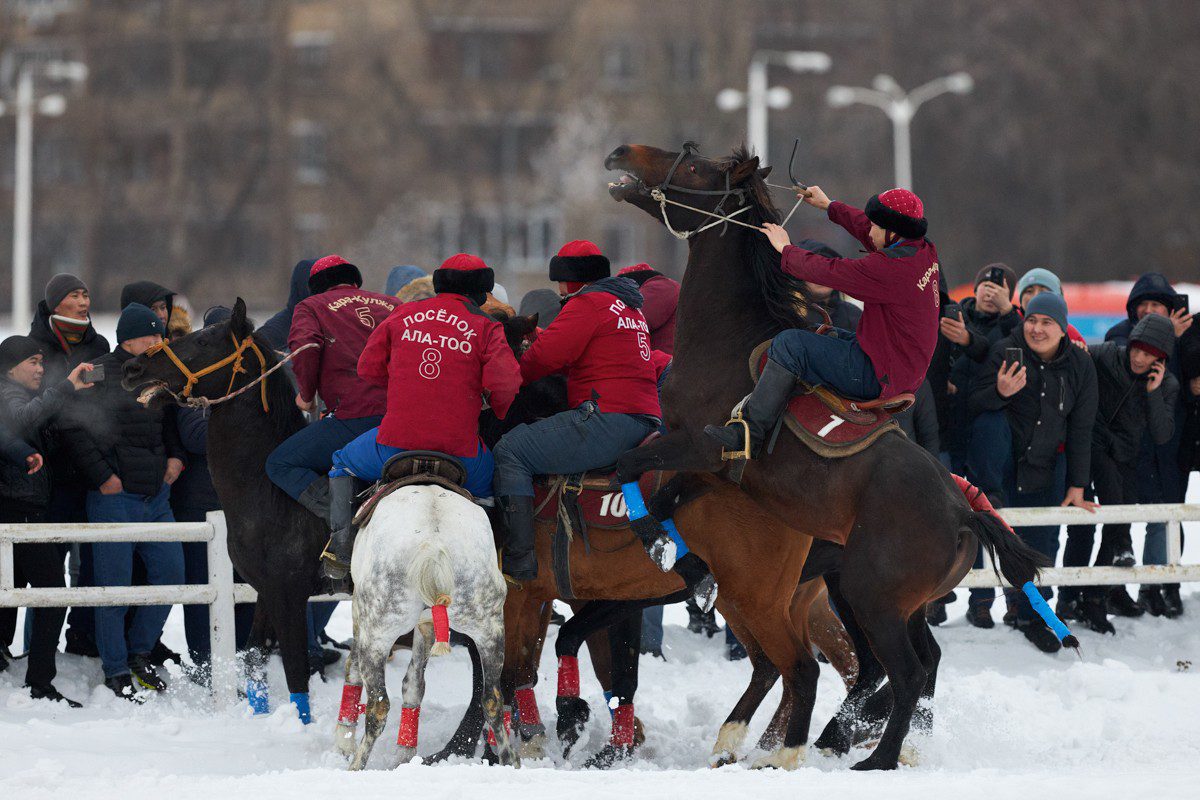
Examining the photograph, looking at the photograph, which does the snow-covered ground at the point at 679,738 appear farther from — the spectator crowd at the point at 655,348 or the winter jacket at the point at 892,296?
the winter jacket at the point at 892,296

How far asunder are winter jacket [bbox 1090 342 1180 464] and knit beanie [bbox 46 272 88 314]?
727 centimetres

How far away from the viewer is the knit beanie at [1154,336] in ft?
38.7

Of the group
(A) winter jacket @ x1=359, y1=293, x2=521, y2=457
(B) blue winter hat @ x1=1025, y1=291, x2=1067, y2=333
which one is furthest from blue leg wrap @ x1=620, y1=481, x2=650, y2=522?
(B) blue winter hat @ x1=1025, y1=291, x2=1067, y2=333

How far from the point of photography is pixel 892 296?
772 cm

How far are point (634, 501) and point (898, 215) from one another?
195 centimetres

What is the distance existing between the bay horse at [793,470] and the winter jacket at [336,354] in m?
1.65

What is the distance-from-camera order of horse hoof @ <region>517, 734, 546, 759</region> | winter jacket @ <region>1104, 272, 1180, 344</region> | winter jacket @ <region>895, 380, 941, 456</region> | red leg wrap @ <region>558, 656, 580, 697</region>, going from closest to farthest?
1. horse hoof @ <region>517, 734, 546, 759</region>
2. red leg wrap @ <region>558, 656, 580, 697</region>
3. winter jacket @ <region>895, 380, 941, 456</region>
4. winter jacket @ <region>1104, 272, 1180, 344</region>

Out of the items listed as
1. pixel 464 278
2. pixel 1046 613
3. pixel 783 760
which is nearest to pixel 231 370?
pixel 464 278

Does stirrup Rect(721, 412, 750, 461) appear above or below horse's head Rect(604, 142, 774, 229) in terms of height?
below

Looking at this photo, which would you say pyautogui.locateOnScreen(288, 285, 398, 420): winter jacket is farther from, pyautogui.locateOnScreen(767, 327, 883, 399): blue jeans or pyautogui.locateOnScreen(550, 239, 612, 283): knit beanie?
pyautogui.locateOnScreen(767, 327, 883, 399): blue jeans

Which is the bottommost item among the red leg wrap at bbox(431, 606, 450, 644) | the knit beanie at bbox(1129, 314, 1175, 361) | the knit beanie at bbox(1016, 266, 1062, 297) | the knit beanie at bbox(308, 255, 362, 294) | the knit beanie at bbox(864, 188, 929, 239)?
the red leg wrap at bbox(431, 606, 450, 644)

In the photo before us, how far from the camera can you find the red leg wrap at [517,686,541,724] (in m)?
8.55

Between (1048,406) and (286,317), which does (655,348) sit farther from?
(1048,406)

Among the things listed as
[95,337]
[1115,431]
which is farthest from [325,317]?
[1115,431]
